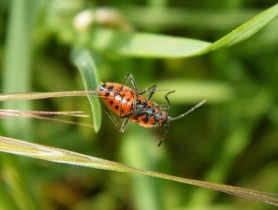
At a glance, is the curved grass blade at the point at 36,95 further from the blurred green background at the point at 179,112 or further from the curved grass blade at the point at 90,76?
the blurred green background at the point at 179,112

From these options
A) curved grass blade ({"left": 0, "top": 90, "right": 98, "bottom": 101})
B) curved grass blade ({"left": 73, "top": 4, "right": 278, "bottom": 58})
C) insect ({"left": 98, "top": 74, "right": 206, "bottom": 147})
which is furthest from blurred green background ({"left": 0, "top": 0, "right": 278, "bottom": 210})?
curved grass blade ({"left": 0, "top": 90, "right": 98, "bottom": 101})

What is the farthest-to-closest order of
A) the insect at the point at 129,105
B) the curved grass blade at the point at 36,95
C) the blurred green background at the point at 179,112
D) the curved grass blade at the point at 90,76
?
the blurred green background at the point at 179,112, the insect at the point at 129,105, the curved grass blade at the point at 90,76, the curved grass blade at the point at 36,95

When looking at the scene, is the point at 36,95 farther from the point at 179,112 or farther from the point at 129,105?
the point at 179,112

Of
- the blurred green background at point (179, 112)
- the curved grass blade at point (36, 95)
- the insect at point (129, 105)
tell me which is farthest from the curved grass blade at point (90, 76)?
the blurred green background at point (179, 112)

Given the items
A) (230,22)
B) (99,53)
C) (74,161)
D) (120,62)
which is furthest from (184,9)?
(74,161)

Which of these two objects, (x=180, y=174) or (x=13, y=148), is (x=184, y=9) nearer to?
(x=180, y=174)

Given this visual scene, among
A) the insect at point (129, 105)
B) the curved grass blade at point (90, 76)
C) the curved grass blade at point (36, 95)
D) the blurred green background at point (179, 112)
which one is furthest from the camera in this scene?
the blurred green background at point (179, 112)

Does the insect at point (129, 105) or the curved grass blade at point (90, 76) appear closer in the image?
the curved grass blade at point (90, 76)
